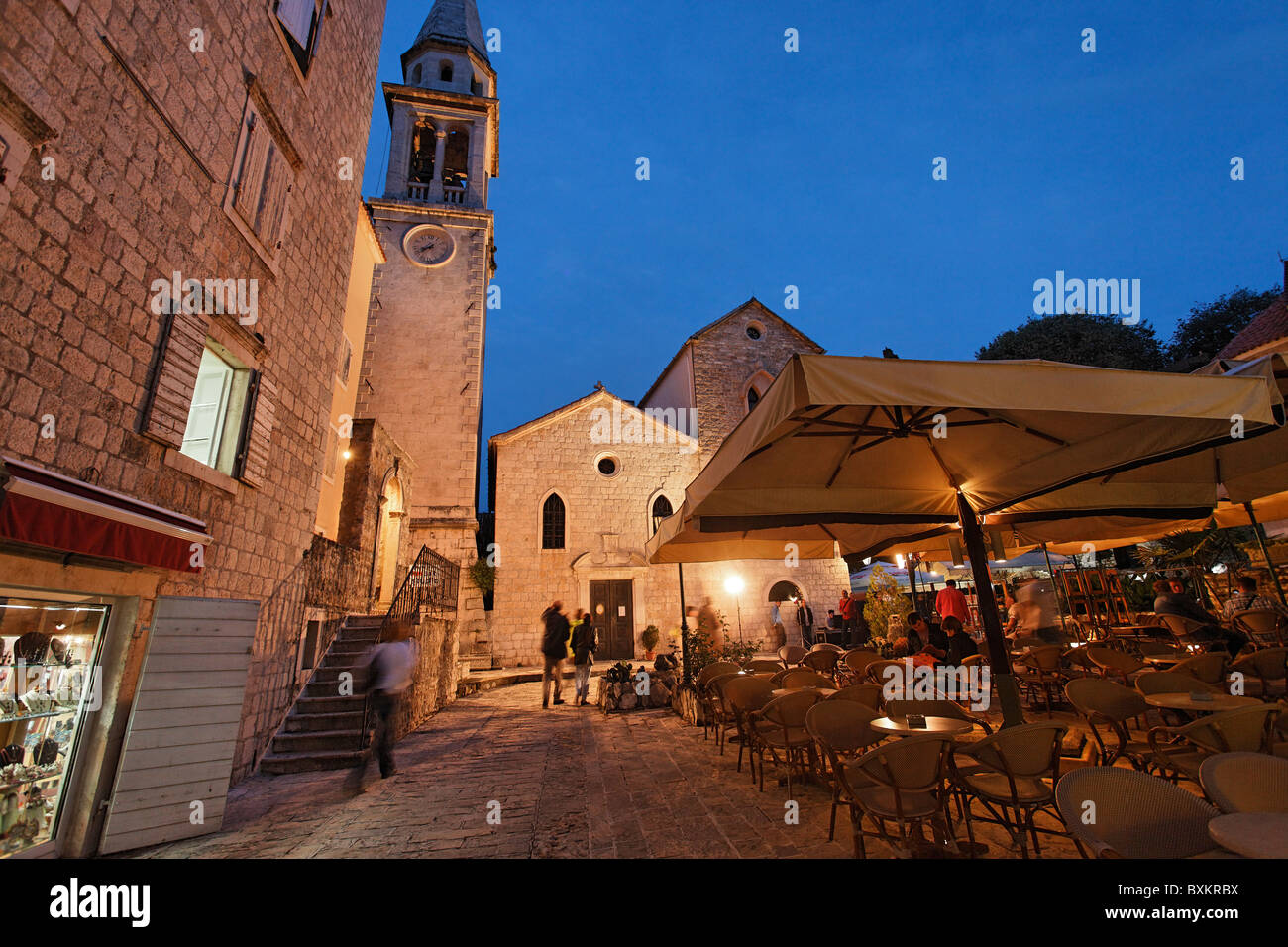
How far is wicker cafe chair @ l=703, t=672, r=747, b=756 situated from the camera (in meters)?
5.87

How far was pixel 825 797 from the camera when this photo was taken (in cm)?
423

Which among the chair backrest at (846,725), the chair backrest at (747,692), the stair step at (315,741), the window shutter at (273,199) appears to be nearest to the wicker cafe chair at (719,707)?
the chair backrest at (747,692)

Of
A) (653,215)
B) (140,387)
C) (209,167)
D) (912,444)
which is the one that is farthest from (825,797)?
(653,215)

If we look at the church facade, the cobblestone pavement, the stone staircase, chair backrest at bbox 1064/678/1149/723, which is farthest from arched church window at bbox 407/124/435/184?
chair backrest at bbox 1064/678/1149/723

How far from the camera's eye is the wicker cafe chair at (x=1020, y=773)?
2875 mm

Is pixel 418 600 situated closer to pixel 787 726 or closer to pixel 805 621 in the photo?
pixel 787 726

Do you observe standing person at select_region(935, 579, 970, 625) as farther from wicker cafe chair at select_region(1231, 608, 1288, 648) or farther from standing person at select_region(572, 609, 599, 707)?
standing person at select_region(572, 609, 599, 707)

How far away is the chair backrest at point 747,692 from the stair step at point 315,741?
4.40 metres

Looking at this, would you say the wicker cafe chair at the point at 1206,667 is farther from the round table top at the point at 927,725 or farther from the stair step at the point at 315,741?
the stair step at the point at 315,741

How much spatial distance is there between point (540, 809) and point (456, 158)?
22854 millimetres

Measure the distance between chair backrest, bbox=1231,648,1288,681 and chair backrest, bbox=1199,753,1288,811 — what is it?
3.67 meters

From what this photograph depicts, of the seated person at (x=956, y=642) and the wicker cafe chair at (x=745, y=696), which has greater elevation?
the seated person at (x=956, y=642)
